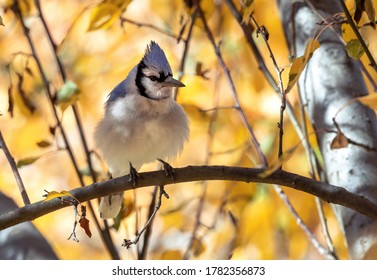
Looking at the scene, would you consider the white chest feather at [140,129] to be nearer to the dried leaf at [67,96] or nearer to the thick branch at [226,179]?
the dried leaf at [67,96]

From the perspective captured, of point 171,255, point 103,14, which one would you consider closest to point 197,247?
point 171,255

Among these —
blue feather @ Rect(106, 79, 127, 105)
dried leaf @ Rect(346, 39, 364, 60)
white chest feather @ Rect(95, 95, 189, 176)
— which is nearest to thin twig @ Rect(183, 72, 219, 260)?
white chest feather @ Rect(95, 95, 189, 176)

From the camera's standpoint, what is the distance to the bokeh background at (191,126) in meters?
1.93

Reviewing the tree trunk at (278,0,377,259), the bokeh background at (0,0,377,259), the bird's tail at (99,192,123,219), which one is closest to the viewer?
the tree trunk at (278,0,377,259)

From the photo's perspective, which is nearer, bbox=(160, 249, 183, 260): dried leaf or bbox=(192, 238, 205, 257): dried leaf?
bbox=(160, 249, 183, 260): dried leaf

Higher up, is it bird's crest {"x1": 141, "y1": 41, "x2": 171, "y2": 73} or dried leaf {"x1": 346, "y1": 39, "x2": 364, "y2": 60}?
bird's crest {"x1": 141, "y1": 41, "x2": 171, "y2": 73}

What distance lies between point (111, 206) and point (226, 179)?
538 mm

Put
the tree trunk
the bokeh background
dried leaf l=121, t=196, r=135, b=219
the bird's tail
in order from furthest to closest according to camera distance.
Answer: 1. the bokeh background
2. the bird's tail
3. dried leaf l=121, t=196, r=135, b=219
4. the tree trunk

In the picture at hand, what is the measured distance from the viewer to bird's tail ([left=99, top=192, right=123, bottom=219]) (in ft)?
5.44

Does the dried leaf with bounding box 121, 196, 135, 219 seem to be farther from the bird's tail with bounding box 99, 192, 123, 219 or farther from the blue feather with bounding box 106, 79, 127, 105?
the blue feather with bounding box 106, 79, 127, 105

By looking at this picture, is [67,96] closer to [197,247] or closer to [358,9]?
[197,247]

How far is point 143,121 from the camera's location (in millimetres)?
1606

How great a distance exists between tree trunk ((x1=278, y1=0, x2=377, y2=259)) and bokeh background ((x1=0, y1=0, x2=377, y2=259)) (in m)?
0.17
